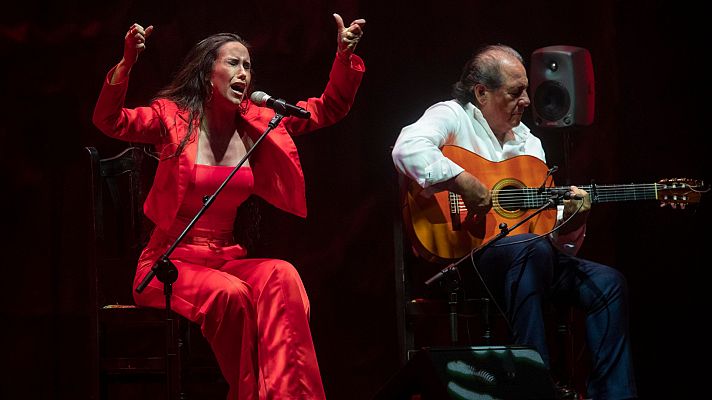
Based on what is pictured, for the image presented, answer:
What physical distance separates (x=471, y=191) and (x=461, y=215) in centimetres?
12

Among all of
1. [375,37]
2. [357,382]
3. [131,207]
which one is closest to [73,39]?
[131,207]

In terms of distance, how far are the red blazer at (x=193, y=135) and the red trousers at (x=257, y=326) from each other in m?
0.35

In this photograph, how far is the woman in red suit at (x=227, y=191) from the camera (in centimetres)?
318

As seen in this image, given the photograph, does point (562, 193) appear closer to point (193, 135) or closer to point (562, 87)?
point (562, 87)

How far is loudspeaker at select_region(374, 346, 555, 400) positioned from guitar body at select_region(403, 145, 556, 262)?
705mm

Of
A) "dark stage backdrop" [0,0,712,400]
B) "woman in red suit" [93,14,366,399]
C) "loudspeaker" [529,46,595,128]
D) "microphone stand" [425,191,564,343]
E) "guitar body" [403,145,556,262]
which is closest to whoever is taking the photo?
"woman in red suit" [93,14,366,399]

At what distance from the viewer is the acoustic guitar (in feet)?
11.7

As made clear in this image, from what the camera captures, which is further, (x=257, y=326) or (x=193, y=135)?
(x=193, y=135)

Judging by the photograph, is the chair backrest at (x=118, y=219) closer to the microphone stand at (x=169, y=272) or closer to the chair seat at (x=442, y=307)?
the microphone stand at (x=169, y=272)

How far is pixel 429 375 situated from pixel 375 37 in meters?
2.05

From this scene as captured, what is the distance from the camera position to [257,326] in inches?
128

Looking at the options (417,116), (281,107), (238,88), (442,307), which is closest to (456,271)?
(442,307)

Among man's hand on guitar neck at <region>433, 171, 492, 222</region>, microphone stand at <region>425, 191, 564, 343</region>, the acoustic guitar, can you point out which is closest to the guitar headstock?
the acoustic guitar

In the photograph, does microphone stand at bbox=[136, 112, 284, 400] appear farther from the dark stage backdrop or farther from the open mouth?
the dark stage backdrop
